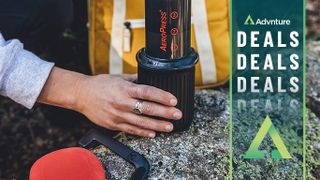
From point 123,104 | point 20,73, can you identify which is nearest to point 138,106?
point 123,104

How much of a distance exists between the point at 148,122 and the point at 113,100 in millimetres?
80

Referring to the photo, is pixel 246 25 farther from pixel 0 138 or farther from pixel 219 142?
pixel 0 138

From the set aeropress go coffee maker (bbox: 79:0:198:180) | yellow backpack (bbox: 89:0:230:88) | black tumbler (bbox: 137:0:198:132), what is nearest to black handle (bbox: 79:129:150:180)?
aeropress go coffee maker (bbox: 79:0:198:180)

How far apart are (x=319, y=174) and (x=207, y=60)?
377mm

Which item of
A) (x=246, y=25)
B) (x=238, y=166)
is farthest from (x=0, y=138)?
(x=246, y=25)

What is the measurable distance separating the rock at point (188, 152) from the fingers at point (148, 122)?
0.03 meters

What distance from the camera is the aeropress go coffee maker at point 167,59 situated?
95 centimetres

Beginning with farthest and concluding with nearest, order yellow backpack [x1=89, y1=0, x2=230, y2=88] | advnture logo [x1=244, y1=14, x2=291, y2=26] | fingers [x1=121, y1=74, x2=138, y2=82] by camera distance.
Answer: yellow backpack [x1=89, y1=0, x2=230, y2=88]
fingers [x1=121, y1=74, x2=138, y2=82]
advnture logo [x1=244, y1=14, x2=291, y2=26]

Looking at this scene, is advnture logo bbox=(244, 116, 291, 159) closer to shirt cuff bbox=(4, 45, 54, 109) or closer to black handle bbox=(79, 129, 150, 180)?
black handle bbox=(79, 129, 150, 180)

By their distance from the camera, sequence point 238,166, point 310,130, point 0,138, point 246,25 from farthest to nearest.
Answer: point 0,138
point 310,130
point 238,166
point 246,25

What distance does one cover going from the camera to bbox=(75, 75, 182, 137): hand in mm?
1021

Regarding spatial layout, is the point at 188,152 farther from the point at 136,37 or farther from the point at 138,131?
the point at 136,37

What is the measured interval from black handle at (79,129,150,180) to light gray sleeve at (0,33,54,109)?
13 cm

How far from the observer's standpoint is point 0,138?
1555 millimetres
